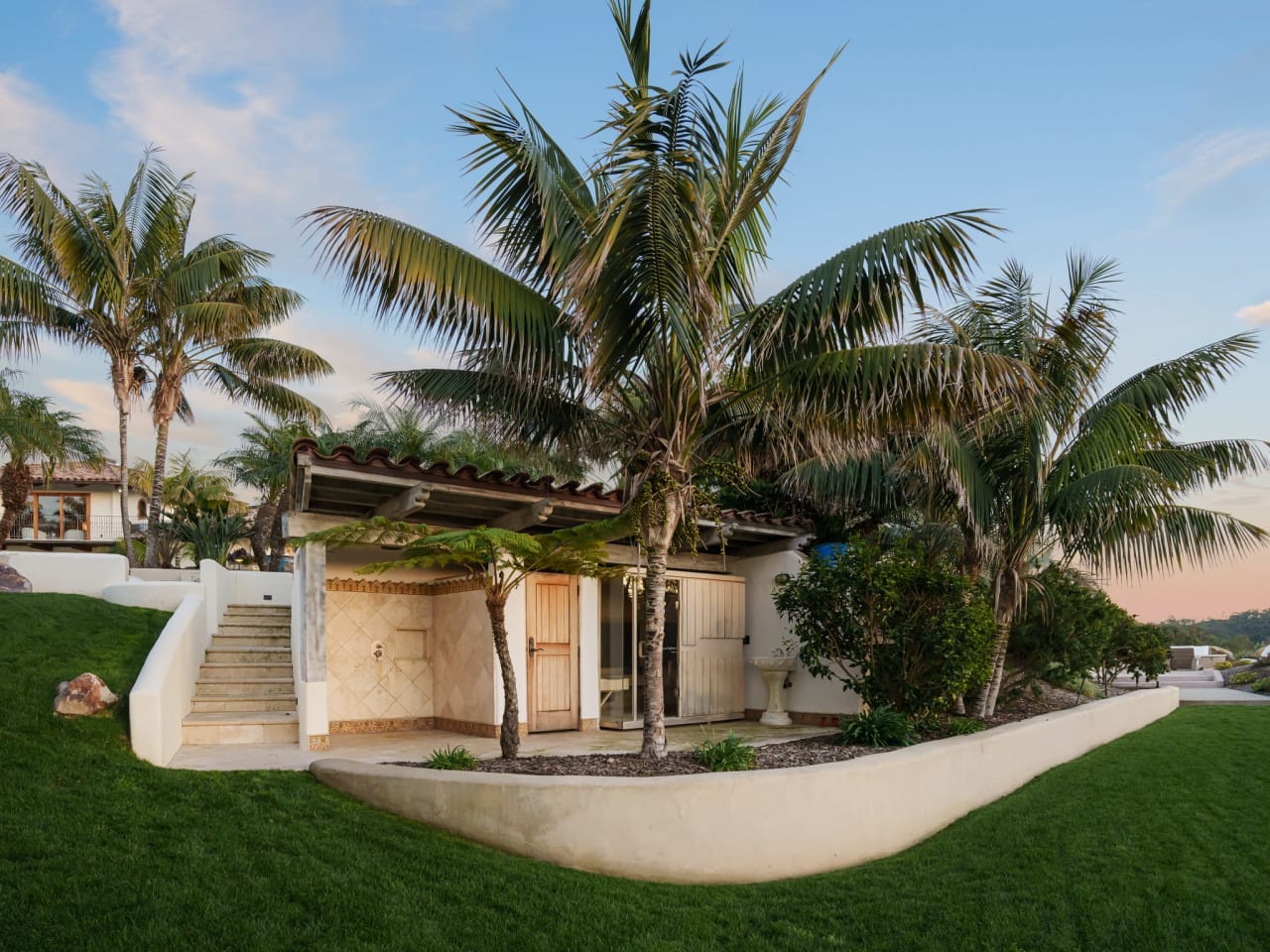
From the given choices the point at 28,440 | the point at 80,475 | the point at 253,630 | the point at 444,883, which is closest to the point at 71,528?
the point at 80,475

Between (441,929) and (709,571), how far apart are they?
26.9ft

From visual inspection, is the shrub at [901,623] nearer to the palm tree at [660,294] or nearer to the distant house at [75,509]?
the palm tree at [660,294]

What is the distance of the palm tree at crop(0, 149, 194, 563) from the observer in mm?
15688

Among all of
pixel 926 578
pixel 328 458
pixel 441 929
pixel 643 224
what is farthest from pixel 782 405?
pixel 441 929

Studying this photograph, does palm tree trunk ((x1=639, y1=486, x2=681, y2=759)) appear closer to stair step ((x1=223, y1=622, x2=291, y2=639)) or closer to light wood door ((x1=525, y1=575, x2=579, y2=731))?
light wood door ((x1=525, y1=575, x2=579, y2=731))

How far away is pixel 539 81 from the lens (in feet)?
24.8

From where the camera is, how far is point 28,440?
1909cm

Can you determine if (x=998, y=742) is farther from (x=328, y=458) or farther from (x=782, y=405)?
(x=328, y=458)

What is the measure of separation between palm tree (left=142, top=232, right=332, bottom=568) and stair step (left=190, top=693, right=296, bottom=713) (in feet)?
32.5

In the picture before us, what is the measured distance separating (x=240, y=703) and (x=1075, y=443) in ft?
33.6

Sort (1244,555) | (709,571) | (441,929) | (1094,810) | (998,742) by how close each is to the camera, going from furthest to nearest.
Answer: (709,571) → (1244,555) → (998,742) → (1094,810) → (441,929)

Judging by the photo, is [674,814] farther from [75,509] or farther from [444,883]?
[75,509]

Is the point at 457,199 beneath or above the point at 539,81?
beneath

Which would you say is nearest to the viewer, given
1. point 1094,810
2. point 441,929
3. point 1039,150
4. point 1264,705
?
point 441,929
